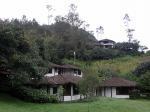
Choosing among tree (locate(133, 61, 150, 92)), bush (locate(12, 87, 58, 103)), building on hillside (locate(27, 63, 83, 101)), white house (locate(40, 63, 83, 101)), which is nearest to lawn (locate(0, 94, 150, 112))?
bush (locate(12, 87, 58, 103))

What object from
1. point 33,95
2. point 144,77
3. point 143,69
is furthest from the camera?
point 143,69

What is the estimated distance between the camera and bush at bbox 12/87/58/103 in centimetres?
3988

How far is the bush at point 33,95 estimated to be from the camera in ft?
131

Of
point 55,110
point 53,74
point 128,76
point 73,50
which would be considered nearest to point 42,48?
point 53,74

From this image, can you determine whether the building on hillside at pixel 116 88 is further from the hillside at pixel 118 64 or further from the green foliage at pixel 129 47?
the green foliage at pixel 129 47

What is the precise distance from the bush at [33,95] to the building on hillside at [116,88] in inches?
760

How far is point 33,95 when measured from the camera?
132ft

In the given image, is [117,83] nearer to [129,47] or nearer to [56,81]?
[56,81]

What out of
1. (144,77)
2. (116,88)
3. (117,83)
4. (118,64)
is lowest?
(116,88)

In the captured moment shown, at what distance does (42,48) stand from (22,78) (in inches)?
422

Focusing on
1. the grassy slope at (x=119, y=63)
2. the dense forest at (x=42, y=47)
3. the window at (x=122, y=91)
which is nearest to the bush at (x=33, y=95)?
the dense forest at (x=42, y=47)

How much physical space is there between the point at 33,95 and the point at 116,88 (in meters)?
23.1

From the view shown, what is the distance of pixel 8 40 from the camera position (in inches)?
1471

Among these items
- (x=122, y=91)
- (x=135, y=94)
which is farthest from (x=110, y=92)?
(x=135, y=94)
